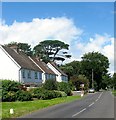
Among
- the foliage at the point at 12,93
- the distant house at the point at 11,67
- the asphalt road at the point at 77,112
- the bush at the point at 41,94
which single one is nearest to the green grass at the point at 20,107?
the asphalt road at the point at 77,112

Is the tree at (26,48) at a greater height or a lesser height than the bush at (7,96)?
greater

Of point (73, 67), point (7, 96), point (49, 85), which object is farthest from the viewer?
point (73, 67)

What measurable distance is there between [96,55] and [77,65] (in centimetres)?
861

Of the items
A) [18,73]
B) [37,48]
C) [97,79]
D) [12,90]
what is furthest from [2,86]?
[97,79]

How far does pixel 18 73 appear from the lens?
198 ft

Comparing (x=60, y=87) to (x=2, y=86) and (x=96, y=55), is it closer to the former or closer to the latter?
(x=2, y=86)

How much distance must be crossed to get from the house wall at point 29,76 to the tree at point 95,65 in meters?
61.0

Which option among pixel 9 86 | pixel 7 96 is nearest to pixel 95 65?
pixel 9 86

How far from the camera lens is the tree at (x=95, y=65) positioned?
13425 centimetres

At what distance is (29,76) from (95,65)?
70.8 meters

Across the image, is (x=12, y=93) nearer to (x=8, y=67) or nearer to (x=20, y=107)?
(x=20, y=107)

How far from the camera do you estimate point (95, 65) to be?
13425cm

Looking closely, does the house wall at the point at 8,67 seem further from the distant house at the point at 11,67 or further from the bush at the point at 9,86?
the bush at the point at 9,86

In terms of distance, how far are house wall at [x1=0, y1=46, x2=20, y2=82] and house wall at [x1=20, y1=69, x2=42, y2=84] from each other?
1016 millimetres
